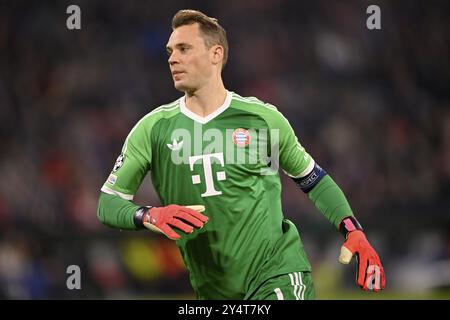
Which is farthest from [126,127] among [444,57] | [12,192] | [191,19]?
[191,19]

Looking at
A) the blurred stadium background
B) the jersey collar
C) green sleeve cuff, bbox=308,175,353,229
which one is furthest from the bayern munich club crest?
the blurred stadium background

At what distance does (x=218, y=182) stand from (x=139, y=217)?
1.86 ft

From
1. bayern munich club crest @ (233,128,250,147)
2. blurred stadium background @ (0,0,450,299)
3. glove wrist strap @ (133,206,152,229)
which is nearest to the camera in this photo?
glove wrist strap @ (133,206,152,229)

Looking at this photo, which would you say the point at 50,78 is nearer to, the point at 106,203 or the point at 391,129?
the point at 391,129

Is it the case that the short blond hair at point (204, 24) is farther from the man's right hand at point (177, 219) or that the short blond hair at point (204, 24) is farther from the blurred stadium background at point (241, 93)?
the blurred stadium background at point (241, 93)

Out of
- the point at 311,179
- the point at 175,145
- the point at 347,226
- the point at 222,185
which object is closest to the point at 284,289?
the point at 347,226

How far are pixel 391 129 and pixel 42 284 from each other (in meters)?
5.37

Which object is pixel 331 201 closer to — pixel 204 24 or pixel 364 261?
pixel 364 261

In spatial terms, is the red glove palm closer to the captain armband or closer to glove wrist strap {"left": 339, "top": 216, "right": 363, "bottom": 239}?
glove wrist strap {"left": 339, "top": 216, "right": 363, "bottom": 239}

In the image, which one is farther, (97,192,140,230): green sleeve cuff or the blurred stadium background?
the blurred stadium background

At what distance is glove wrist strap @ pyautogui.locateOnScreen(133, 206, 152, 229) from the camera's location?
509 centimetres

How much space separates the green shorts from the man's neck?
42.9 inches

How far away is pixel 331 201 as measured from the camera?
570 cm

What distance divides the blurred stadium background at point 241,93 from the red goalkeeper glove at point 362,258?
18.3ft
